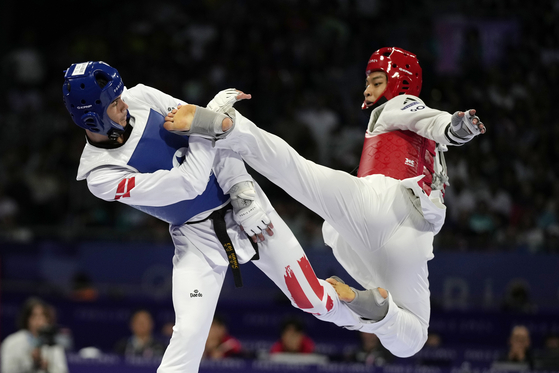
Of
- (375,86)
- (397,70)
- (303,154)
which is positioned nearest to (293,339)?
(303,154)

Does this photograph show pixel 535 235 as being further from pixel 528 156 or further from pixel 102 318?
pixel 102 318

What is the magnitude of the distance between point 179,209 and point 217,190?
34cm

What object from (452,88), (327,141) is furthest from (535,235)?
(327,141)

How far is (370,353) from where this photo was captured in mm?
8641

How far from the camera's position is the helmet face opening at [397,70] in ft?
19.6

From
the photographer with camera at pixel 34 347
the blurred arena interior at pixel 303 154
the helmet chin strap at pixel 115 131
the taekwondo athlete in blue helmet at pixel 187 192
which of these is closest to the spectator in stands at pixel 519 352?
the blurred arena interior at pixel 303 154

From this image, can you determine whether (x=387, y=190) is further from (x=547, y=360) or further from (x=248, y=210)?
(x=547, y=360)

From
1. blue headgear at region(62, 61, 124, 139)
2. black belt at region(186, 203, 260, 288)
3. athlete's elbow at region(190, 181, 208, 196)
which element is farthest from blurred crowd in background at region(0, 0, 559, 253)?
blue headgear at region(62, 61, 124, 139)

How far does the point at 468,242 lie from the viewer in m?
10.3

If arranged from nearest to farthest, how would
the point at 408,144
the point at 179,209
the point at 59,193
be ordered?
the point at 179,209 → the point at 408,144 → the point at 59,193

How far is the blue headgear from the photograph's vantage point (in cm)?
490

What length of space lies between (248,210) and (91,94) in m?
1.39

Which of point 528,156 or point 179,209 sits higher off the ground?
point 528,156

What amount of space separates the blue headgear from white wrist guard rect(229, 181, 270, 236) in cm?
103
